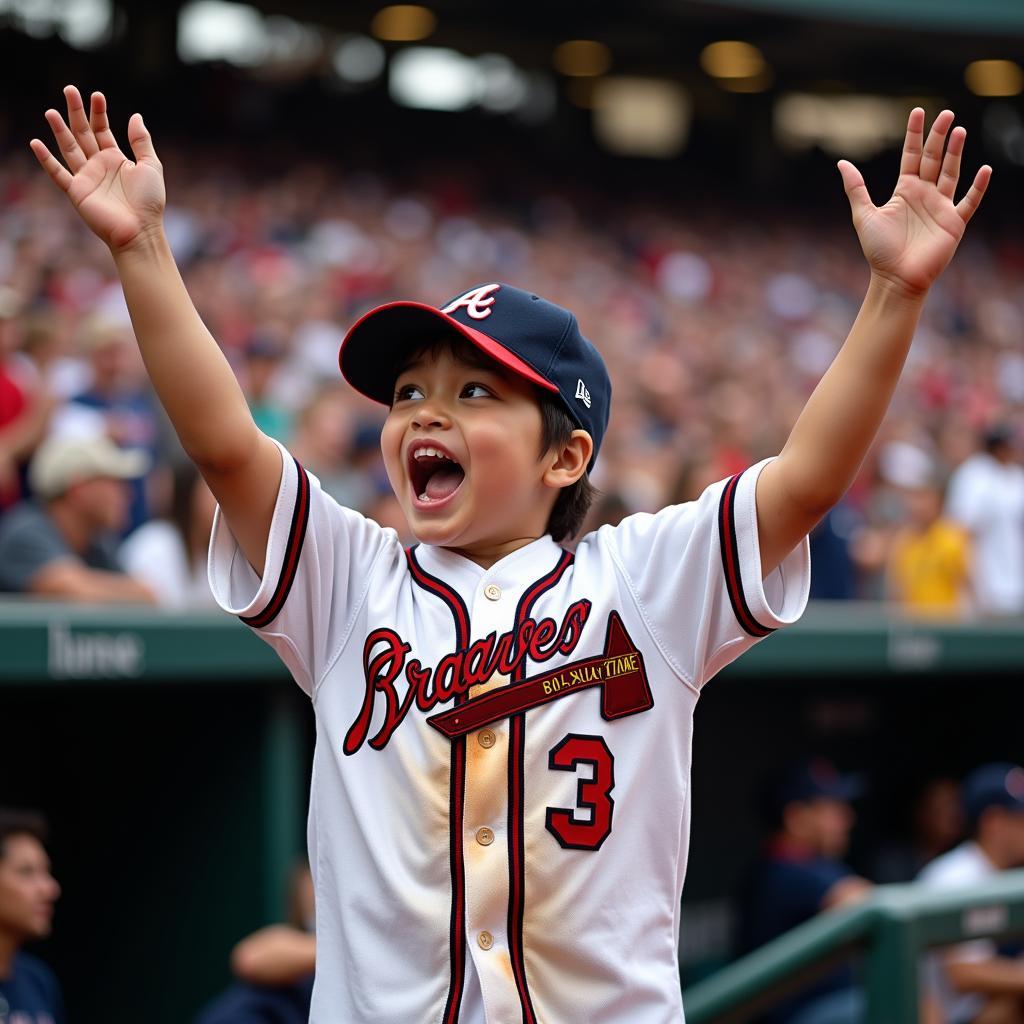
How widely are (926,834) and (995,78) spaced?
1616 cm

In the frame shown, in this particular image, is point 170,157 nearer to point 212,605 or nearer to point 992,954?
point 212,605

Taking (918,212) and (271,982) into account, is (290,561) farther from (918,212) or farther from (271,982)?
(271,982)

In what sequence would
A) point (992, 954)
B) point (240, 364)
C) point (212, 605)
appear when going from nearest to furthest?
1. point (992, 954)
2. point (212, 605)
3. point (240, 364)

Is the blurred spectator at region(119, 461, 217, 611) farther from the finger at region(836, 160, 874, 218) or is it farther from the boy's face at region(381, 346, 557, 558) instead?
the finger at region(836, 160, 874, 218)

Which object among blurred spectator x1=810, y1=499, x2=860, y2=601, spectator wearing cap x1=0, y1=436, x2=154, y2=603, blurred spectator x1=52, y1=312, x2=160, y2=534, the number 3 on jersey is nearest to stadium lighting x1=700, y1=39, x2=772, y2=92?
blurred spectator x1=810, y1=499, x2=860, y2=601

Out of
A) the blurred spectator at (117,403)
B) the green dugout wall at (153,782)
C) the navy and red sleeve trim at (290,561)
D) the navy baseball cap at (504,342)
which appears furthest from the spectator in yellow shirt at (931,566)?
the navy and red sleeve trim at (290,561)

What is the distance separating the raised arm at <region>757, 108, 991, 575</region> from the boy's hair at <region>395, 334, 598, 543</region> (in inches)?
10.2

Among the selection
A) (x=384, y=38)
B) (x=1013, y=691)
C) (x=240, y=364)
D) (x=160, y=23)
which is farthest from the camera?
(x=384, y=38)

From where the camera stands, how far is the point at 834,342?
13.4 meters

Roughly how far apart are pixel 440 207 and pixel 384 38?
3.91m

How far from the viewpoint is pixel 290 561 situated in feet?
6.25

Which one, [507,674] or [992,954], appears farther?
[992,954]

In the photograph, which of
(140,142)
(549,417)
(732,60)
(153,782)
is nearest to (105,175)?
(140,142)

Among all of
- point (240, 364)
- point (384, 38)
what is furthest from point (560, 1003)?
point (384, 38)
